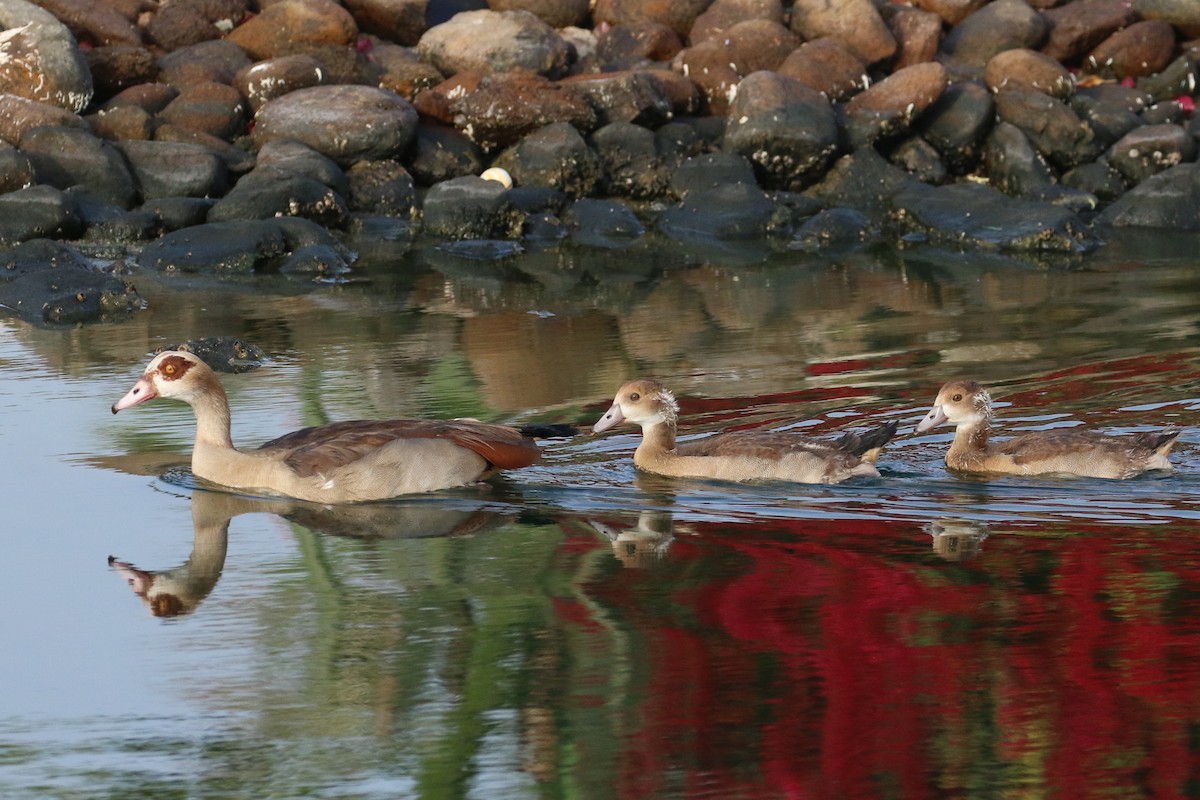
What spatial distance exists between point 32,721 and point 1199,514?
515cm

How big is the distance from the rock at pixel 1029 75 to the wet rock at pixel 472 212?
6212 millimetres

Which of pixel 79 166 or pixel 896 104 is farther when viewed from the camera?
pixel 896 104

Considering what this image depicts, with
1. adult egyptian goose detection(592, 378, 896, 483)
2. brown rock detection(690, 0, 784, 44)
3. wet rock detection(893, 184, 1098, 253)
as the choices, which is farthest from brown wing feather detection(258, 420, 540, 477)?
brown rock detection(690, 0, 784, 44)

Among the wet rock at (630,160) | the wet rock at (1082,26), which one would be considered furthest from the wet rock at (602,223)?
the wet rock at (1082,26)

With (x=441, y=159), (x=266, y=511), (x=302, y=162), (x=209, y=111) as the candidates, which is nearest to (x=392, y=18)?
(x=441, y=159)

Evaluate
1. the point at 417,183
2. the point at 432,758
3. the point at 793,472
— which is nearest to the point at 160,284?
Result: the point at 417,183

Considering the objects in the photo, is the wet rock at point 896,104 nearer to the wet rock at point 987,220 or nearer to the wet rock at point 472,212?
the wet rock at point 987,220

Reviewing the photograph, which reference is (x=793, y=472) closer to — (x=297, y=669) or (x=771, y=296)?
(x=297, y=669)

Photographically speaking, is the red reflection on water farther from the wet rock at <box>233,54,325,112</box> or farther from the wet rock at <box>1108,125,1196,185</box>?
the wet rock at <box>233,54,325,112</box>

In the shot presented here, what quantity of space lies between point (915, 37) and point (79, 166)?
9879 mm

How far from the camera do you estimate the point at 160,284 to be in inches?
669

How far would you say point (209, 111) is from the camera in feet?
69.4

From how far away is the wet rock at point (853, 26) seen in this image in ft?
75.4

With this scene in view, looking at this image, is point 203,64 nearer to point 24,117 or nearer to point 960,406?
point 24,117
